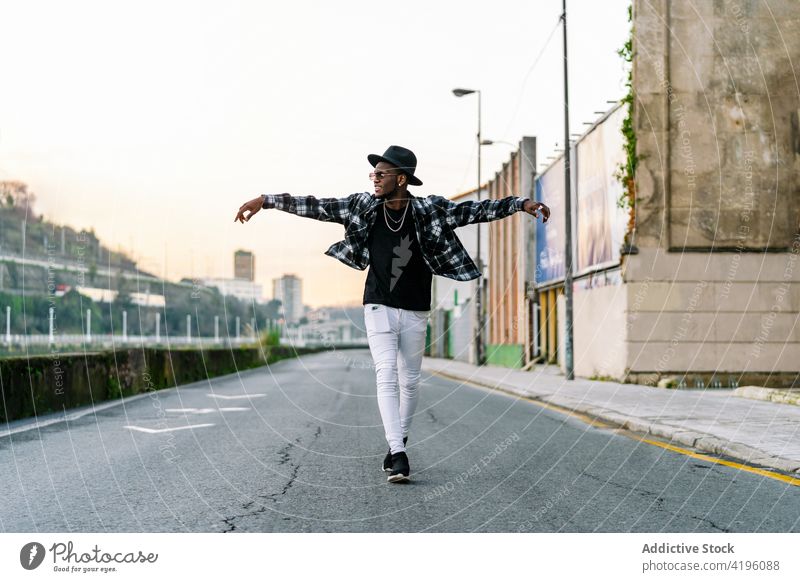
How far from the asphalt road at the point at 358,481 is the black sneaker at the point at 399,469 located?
60 mm

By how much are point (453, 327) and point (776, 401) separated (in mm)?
46677

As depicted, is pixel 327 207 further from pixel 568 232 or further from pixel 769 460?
pixel 568 232

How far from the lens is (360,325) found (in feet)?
22.8

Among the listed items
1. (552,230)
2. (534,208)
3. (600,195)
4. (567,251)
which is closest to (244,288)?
(534,208)

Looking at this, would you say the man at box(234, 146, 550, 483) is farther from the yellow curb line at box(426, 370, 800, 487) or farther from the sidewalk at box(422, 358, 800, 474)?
→ the sidewalk at box(422, 358, 800, 474)

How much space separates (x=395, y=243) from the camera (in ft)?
19.3

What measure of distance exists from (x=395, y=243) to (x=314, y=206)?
0.59 m

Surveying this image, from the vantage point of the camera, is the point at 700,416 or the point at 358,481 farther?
the point at 700,416

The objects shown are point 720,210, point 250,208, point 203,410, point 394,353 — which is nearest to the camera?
point 250,208

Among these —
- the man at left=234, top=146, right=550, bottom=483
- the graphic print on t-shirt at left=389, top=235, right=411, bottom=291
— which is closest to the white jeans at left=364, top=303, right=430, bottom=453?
the man at left=234, top=146, right=550, bottom=483

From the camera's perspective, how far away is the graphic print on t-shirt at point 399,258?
19.2 ft

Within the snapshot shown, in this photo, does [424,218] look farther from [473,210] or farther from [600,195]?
[600,195]

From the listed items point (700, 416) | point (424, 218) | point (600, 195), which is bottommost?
point (700, 416)

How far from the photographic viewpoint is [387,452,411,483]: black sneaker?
606 cm
